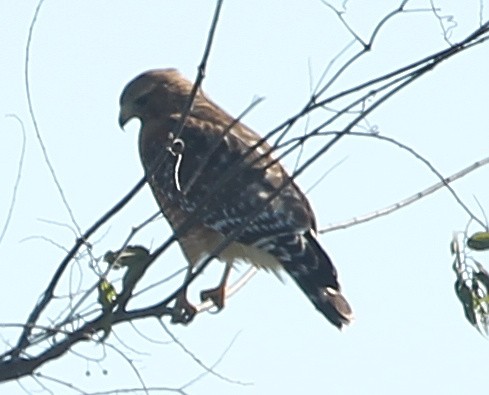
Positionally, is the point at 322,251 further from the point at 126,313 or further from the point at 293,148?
the point at 293,148

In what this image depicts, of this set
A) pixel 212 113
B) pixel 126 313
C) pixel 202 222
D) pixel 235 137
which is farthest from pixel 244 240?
pixel 126 313

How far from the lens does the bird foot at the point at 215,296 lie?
6.17m

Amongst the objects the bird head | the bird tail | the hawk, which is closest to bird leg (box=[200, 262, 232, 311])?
the hawk

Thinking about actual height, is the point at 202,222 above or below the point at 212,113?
below

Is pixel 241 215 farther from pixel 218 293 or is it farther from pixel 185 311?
pixel 185 311

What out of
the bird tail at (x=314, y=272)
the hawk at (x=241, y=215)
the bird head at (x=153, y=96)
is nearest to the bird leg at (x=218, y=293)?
the hawk at (x=241, y=215)

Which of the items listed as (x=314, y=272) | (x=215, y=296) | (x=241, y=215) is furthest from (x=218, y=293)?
(x=314, y=272)

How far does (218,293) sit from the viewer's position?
6250mm

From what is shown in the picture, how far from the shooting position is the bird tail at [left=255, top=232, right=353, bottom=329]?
554 centimetres

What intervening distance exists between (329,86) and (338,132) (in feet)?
0.37

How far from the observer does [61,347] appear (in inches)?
158

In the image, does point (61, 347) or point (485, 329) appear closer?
point (61, 347)

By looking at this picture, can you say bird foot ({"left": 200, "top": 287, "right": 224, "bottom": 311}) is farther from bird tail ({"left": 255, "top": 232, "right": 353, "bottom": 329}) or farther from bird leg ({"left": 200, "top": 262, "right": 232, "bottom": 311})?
bird tail ({"left": 255, "top": 232, "right": 353, "bottom": 329})

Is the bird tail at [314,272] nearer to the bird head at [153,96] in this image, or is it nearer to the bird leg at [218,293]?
the bird leg at [218,293]
